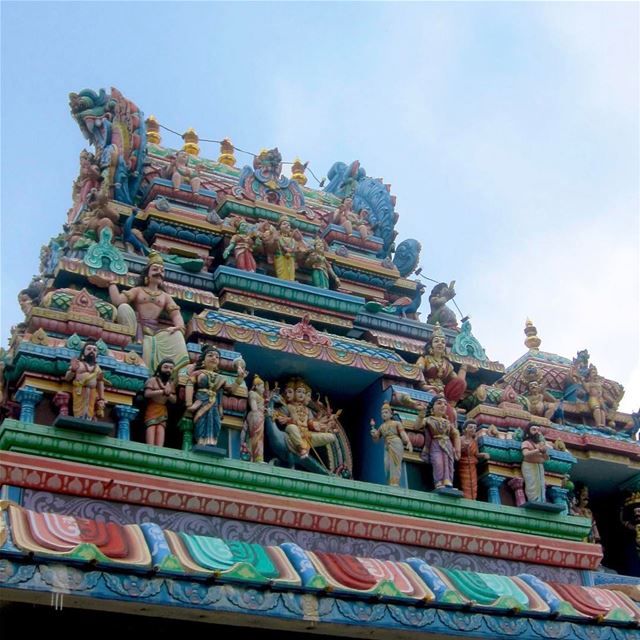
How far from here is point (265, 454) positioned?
1530 cm

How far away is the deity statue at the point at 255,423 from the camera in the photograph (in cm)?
1445

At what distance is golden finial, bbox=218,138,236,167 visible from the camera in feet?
74.6

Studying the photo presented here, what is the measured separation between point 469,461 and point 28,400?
648cm

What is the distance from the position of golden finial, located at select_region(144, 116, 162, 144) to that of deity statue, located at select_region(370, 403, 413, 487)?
9.19 m

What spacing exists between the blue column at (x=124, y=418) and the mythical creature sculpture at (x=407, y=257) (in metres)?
8.70

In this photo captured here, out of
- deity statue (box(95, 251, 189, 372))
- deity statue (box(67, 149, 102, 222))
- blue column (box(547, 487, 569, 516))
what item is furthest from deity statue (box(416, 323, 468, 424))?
deity statue (box(67, 149, 102, 222))

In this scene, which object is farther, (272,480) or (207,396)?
(207,396)

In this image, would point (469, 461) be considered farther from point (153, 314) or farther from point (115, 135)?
point (115, 135)

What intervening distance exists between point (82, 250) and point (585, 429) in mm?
9117

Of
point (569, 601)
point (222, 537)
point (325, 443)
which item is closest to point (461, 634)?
point (569, 601)

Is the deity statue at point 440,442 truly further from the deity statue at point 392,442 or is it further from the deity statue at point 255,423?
the deity statue at point 255,423

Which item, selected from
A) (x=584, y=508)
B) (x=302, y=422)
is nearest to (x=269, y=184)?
(x=302, y=422)

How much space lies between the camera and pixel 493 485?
51.8ft

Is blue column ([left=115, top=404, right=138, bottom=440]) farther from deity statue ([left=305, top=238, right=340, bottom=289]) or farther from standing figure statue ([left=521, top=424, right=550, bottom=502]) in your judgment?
standing figure statue ([left=521, top=424, right=550, bottom=502])
